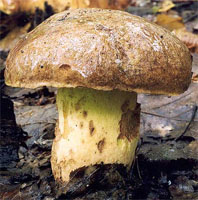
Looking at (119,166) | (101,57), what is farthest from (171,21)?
(101,57)

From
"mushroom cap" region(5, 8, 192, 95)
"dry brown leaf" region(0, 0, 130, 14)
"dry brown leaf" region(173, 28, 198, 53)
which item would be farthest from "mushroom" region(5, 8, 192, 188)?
"dry brown leaf" region(0, 0, 130, 14)

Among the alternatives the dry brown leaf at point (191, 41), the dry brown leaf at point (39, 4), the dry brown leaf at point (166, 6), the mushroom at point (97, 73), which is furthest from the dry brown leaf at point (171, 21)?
the mushroom at point (97, 73)

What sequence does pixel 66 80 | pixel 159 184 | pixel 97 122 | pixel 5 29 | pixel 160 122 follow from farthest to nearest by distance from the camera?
pixel 5 29 < pixel 160 122 < pixel 159 184 < pixel 97 122 < pixel 66 80

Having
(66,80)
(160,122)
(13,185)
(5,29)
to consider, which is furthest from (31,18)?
(66,80)

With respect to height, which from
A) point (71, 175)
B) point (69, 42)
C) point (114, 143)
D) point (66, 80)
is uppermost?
point (69, 42)

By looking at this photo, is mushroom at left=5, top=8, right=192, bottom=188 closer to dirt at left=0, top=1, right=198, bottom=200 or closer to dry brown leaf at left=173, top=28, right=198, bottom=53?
dirt at left=0, top=1, right=198, bottom=200

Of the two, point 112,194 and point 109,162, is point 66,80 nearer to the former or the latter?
point 109,162

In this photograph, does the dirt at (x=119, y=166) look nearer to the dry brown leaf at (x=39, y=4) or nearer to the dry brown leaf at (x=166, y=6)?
the dry brown leaf at (x=39, y=4)

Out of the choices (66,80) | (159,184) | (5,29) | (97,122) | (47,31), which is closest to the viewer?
(66,80)
